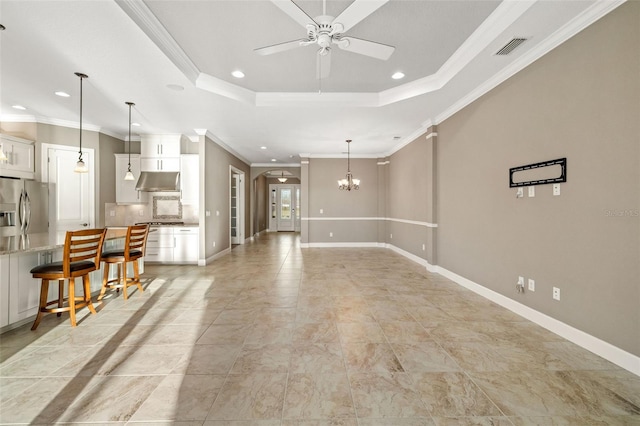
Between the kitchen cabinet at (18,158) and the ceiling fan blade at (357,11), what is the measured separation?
597 centimetres

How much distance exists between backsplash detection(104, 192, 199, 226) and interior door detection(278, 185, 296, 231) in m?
7.40

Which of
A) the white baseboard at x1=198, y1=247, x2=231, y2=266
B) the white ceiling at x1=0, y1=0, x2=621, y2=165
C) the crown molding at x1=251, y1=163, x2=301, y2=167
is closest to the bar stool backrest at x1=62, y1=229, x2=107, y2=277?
the white ceiling at x1=0, y1=0, x2=621, y2=165

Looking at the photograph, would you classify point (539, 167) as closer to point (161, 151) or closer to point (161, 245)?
point (161, 245)

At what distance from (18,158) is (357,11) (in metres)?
6.28

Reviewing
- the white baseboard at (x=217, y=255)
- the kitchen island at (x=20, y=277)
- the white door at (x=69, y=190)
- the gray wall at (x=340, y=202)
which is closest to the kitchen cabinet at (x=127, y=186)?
the white door at (x=69, y=190)

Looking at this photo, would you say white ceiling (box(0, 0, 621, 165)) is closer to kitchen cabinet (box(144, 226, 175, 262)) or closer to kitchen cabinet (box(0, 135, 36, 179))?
kitchen cabinet (box(0, 135, 36, 179))

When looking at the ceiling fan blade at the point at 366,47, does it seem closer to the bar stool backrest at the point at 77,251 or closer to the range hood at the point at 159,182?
the bar stool backrest at the point at 77,251

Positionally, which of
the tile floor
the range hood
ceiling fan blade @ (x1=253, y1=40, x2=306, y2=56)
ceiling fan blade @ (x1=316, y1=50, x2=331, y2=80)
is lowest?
the tile floor

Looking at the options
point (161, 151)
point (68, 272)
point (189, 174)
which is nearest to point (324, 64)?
point (68, 272)

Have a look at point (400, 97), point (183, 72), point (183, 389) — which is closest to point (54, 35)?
point (183, 72)

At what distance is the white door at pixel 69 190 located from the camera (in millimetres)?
5176

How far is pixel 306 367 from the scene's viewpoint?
2.12m

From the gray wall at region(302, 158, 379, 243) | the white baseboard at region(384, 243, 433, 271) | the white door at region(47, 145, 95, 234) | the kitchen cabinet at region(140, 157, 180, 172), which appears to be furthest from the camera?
the gray wall at region(302, 158, 379, 243)

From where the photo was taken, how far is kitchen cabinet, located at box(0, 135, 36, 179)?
4.59 meters
